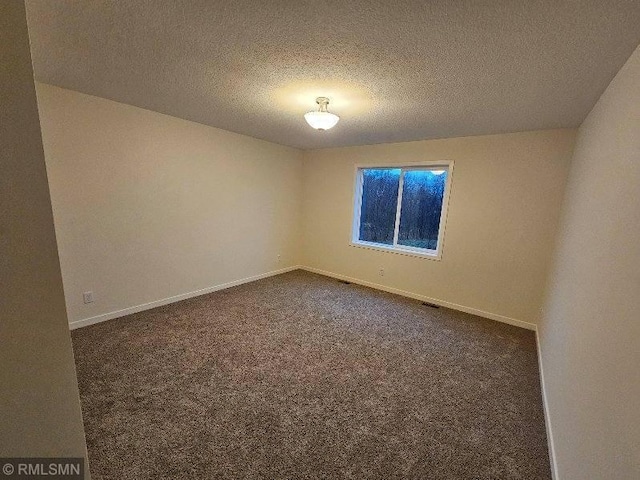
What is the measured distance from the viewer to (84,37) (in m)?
1.54

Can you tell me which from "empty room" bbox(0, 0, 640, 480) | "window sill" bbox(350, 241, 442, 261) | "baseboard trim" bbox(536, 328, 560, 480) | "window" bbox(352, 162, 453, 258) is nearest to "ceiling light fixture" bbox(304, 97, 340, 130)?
"empty room" bbox(0, 0, 640, 480)

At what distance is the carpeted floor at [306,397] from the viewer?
144cm

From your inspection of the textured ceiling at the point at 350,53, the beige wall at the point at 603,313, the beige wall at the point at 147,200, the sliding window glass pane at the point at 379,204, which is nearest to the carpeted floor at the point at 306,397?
the beige wall at the point at 603,313

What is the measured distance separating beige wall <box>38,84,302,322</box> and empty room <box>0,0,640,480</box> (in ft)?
0.08

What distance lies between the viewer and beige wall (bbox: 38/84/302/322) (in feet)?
8.18

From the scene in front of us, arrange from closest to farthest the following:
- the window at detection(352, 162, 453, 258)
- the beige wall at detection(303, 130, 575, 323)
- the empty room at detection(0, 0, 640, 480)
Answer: the empty room at detection(0, 0, 640, 480) < the beige wall at detection(303, 130, 575, 323) < the window at detection(352, 162, 453, 258)

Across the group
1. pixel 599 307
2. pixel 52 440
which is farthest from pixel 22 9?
pixel 599 307

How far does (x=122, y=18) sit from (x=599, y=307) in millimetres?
2698

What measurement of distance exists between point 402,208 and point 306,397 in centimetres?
307

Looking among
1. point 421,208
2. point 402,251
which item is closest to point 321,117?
point 421,208

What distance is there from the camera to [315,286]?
4293 millimetres

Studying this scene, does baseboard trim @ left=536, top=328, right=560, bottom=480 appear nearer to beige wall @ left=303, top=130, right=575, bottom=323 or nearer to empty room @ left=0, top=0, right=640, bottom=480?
empty room @ left=0, top=0, right=640, bottom=480

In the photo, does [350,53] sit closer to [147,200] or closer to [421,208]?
[147,200]

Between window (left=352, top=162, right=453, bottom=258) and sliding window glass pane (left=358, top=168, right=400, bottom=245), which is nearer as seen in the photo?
window (left=352, top=162, right=453, bottom=258)
